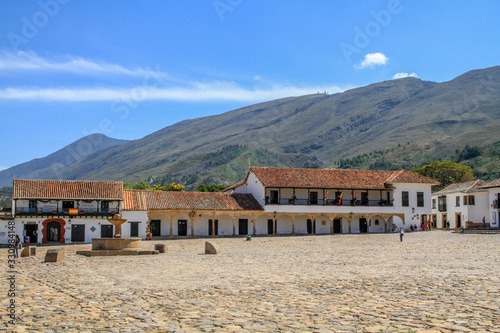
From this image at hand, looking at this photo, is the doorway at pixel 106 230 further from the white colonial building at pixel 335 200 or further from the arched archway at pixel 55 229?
the white colonial building at pixel 335 200

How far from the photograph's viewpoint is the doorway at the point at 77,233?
35.0m

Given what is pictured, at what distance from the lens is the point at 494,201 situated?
43000 millimetres

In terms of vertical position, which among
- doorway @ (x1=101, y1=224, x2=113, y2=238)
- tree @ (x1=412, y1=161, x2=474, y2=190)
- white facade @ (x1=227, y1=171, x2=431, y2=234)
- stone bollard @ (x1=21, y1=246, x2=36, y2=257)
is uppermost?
tree @ (x1=412, y1=161, x2=474, y2=190)

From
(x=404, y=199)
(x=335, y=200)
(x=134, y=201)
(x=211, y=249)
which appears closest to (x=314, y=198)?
(x=335, y=200)

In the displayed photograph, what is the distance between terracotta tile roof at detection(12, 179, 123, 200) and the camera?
34.4 metres

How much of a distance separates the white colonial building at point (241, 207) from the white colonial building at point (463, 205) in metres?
3.84

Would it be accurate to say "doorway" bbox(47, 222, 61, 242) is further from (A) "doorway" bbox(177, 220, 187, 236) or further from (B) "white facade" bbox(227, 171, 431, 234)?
(B) "white facade" bbox(227, 171, 431, 234)

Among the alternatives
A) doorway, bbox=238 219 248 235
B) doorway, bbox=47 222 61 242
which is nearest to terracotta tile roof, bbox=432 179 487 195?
doorway, bbox=238 219 248 235

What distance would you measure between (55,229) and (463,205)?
35.8 meters

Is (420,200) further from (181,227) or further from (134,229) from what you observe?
(134,229)

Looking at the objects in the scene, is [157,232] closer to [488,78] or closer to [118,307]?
[118,307]

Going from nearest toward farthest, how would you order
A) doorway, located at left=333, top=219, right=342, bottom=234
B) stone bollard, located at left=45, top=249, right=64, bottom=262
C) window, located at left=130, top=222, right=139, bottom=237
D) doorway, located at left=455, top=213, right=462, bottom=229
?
stone bollard, located at left=45, top=249, right=64, bottom=262
window, located at left=130, top=222, right=139, bottom=237
doorway, located at left=333, top=219, right=342, bottom=234
doorway, located at left=455, top=213, right=462, bottom=229

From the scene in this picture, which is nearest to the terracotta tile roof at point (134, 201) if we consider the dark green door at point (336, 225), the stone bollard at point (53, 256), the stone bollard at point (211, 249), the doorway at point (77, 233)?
the doorway at point (77, 233)

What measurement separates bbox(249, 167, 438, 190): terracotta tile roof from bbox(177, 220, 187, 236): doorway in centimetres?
718
